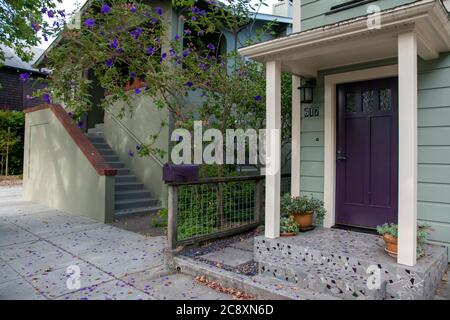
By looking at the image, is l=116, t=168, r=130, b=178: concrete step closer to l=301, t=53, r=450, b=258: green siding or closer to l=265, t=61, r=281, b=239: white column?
l=265, t=61, r=281, b=239: white column

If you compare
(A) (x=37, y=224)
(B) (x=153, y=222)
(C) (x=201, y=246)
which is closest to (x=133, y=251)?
(C) (x=201, y=246)

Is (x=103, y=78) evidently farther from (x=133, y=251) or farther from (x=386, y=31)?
(x=386, y=31)

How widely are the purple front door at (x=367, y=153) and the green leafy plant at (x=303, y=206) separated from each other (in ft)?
1.07

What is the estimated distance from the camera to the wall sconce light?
429cm

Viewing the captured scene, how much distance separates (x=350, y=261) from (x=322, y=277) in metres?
0.32

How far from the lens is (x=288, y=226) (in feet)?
12.1

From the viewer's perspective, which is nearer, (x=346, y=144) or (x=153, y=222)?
(x=346, y=144)

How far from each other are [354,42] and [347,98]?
3.77ft

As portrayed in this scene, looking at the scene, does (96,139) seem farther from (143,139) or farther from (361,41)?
(361,41)

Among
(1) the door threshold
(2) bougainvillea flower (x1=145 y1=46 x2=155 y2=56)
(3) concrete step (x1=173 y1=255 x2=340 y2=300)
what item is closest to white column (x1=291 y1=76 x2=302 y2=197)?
(1) the door threshold

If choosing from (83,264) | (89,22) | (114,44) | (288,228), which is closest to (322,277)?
(288,228)

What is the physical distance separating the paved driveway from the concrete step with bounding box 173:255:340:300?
5.3 inches

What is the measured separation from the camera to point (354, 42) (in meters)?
3.15
